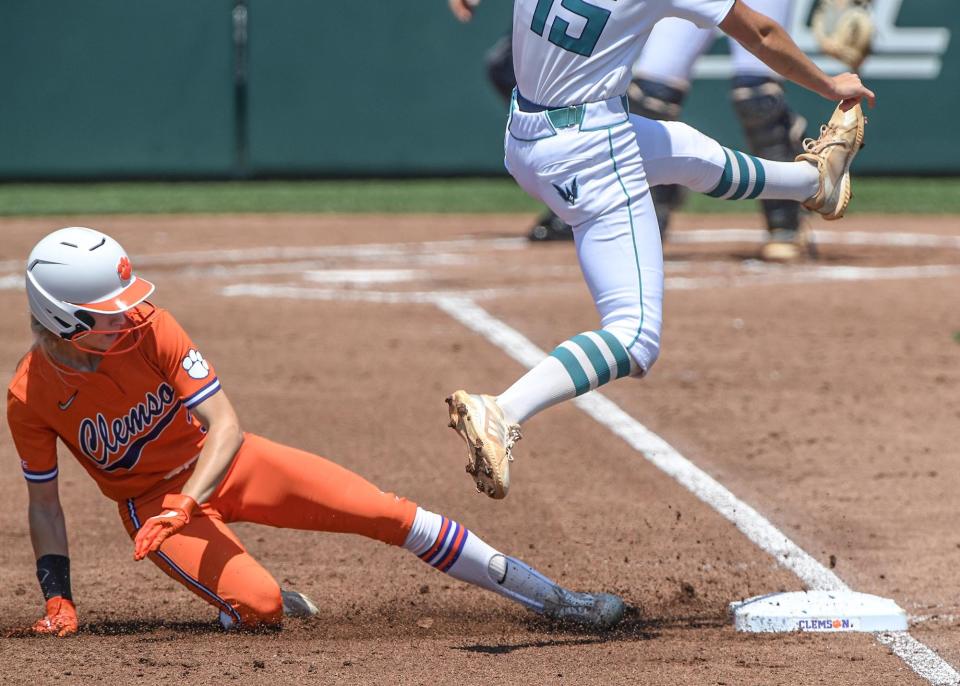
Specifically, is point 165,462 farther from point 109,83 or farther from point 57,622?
point 109,83

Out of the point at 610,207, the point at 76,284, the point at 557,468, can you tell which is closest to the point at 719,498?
the point at 557,468

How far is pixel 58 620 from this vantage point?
12.8ft

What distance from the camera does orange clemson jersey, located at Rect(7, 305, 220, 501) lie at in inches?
152

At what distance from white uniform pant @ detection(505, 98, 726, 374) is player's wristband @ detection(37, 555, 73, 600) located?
170cm

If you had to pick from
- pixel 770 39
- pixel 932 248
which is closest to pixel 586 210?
pixel 770 39

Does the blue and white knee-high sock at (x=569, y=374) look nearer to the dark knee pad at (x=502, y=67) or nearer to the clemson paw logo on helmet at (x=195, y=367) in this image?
the clemson paw logo on helmet at (x=195, y=367)

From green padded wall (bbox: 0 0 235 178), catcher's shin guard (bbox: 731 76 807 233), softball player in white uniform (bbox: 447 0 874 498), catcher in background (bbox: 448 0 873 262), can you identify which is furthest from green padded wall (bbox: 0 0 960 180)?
softball player in white uniform (bbox: 447 0 874 498)

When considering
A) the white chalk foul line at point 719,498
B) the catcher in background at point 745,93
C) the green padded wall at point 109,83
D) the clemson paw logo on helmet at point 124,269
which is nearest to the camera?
the white chalk foul line at point 719,498

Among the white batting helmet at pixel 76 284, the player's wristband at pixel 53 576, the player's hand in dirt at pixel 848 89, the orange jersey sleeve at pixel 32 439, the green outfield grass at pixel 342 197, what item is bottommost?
the green outfield grass at pixel 342 197

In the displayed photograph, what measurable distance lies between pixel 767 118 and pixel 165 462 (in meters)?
6.46

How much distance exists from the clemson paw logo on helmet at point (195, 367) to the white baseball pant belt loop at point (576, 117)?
113cm

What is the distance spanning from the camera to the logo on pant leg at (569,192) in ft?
12.8

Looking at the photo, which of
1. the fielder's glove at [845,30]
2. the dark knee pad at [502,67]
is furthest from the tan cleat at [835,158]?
the dark knee pad at [502,67]

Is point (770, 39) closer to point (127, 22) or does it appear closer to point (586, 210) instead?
point (586, 210)
